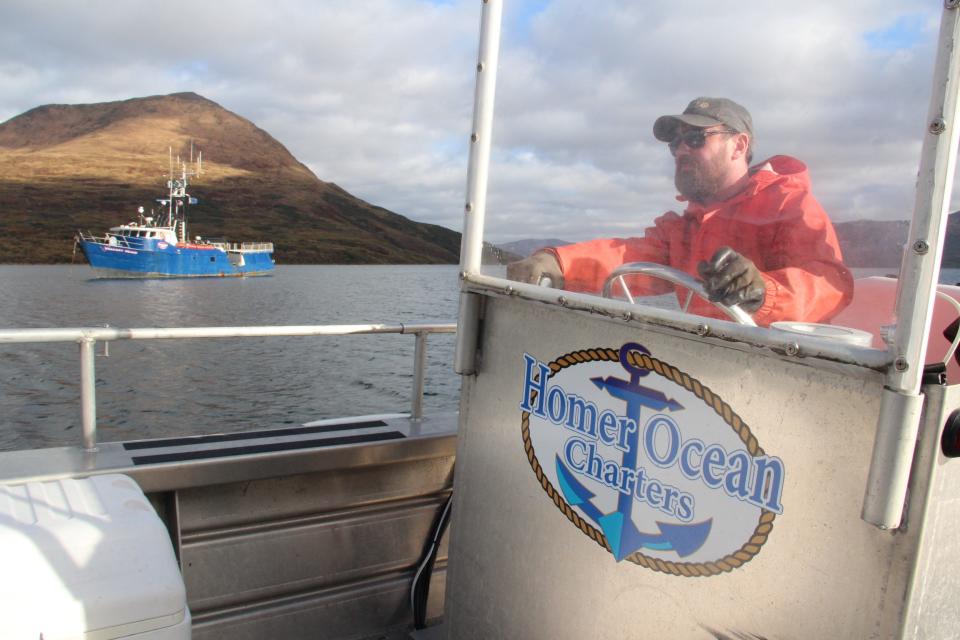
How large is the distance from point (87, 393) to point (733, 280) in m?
1.78

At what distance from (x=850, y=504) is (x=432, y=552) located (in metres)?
1.76

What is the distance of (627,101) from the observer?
1559 millimetres

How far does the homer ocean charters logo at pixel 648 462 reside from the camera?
Result: 128 centimetres

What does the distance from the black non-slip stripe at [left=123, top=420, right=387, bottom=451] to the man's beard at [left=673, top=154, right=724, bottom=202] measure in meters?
1.61

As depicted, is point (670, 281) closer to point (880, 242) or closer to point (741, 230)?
point (741, 230)

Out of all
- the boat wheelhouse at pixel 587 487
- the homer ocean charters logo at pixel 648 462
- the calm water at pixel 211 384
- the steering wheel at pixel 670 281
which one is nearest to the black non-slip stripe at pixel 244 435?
the boat wheelhouse at pixel 587 487

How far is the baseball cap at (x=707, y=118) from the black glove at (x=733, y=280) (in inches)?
8.8

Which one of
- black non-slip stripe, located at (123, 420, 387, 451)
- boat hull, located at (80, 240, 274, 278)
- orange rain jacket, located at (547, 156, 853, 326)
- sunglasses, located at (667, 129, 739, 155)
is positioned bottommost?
boat hull, located at (80, 240, 274, 278)

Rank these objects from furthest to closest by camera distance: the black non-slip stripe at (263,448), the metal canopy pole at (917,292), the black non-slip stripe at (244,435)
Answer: the black non-slip stripe at (244,435)
the black non-slip stripe at (263,448)
the metal canopy pole at (917,292)

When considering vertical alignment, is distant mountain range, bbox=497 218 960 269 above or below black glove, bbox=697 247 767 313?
above

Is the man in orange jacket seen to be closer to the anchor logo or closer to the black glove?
the black glove

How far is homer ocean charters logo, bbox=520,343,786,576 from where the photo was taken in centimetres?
128

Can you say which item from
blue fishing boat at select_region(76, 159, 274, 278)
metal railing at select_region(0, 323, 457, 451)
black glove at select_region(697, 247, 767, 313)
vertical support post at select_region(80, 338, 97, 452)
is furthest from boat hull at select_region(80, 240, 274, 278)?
black glove at select_region(697, 247, 767, 313)

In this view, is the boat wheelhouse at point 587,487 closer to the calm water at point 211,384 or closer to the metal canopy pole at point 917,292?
the metal canopy pole at point 917,292
